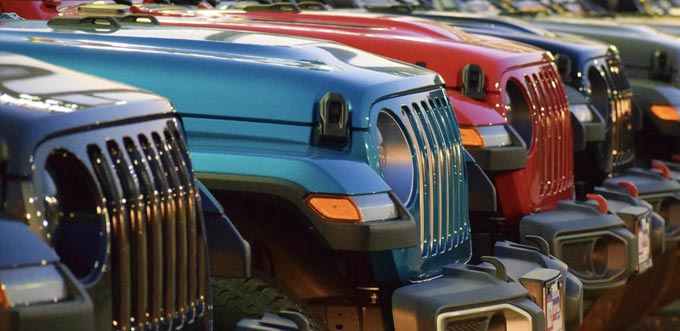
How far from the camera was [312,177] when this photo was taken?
475cm

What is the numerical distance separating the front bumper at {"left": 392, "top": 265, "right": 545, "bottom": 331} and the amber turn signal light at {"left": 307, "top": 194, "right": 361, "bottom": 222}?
0.32m

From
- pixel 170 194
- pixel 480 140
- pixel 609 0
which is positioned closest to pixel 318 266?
pixel 170 194

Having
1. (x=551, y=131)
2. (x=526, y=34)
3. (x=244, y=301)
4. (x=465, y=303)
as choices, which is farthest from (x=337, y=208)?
(x=526, y=34)

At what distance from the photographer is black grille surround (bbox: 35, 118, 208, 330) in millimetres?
3324

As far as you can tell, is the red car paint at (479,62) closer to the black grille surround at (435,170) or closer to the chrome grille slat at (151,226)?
the black grille surround at (435,170)

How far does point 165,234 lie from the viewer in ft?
11.7

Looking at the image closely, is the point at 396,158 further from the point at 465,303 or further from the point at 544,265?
the point at 544,265

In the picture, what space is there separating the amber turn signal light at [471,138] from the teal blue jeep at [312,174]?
1165 millimetres

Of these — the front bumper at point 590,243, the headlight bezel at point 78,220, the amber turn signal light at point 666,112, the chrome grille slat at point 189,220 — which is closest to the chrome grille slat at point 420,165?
the front bumper at point 590,243

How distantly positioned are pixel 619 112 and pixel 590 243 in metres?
2.05

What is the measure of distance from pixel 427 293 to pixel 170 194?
5.00ft

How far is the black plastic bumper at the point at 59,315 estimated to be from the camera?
9.25ft

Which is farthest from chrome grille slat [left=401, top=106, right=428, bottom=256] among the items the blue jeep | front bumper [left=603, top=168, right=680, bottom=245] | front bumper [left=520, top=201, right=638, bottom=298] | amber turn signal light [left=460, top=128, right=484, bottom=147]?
front bumper [left=603, top=168, right=680, bottom=245]

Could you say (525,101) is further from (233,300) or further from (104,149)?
(104,149)
